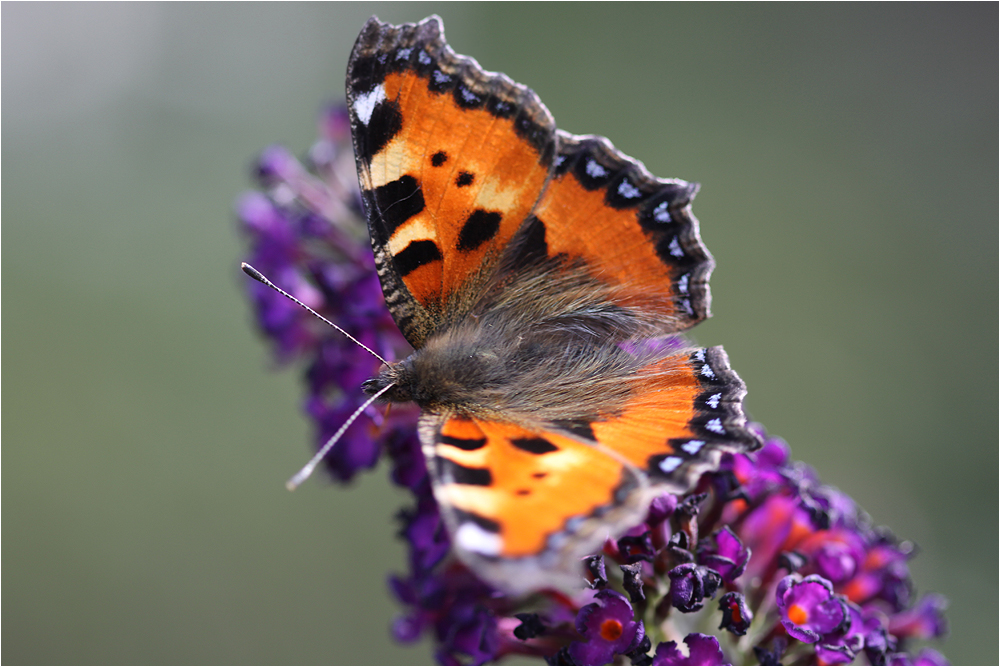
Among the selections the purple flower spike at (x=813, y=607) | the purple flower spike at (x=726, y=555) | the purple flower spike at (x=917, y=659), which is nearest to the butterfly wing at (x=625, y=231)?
the purple flower spike at (x=726, y=555)

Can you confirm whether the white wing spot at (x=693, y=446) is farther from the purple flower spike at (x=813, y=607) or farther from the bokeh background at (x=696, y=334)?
the bokeh background at (x=696, y=334)

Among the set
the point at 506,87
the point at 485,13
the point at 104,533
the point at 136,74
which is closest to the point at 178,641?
the point at 104,533

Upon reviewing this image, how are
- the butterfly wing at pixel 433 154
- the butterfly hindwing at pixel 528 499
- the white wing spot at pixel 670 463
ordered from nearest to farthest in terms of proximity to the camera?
1. the butterfly hindwing at pixel 528 499
2. the white wing spot at pixel 670 463
3. the butterfly wing at pixel 433 154

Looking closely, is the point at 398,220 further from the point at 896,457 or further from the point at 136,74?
the point at 136,74

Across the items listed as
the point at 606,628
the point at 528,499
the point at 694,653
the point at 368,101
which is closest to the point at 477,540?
the point at 528,499

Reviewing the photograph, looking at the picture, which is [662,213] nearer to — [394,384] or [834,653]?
[394,384]
